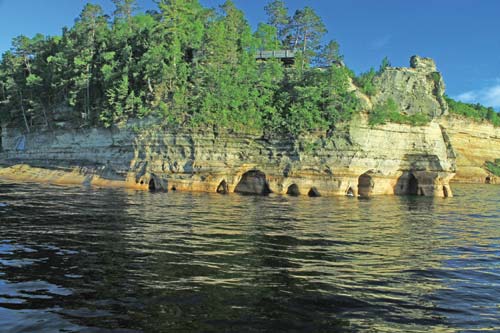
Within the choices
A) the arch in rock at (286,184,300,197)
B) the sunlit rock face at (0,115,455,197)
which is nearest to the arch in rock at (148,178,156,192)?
the sunlit rock face at (0,115,455,197)

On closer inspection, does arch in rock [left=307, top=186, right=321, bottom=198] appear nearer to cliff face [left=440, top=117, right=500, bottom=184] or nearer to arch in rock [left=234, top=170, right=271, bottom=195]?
arch in rock [left=234, top=170, right=271, bottom=195]

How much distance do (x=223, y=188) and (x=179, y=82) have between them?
11.3 m

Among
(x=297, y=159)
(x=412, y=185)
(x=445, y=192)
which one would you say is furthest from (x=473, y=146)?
(x=297, y=159)

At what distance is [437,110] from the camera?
126 ft


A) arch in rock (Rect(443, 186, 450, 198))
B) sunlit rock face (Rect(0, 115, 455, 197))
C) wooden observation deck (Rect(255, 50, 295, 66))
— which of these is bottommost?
arch in rock (Rect(443, 186, 450, 198))

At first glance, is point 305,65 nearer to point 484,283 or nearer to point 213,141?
point 213,141

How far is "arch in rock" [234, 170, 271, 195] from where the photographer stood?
35.6m

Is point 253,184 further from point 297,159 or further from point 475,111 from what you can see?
point 475,111

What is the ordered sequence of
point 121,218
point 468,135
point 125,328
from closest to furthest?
1. point 125,328
2. point 121,218
3. point 468,135

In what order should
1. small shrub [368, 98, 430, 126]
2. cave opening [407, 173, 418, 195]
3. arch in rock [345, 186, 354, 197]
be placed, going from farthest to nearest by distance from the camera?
cave opening [407, 173, 418, 195], small shrub [368, 98, 430, 126], arch in rock [345, 186, 354, 197]

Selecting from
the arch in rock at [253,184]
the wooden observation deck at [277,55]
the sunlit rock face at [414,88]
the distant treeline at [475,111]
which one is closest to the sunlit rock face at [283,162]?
the arch in rock at [253,184]

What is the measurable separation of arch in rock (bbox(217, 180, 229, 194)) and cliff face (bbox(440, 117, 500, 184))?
4030 cm

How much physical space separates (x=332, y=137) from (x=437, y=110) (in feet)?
41.4

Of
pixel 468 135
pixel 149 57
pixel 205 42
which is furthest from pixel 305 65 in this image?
pixel 468 135
